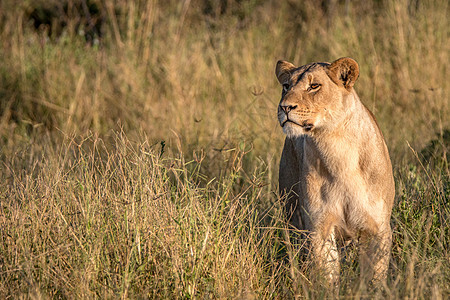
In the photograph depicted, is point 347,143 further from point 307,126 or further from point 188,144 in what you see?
point 188,144

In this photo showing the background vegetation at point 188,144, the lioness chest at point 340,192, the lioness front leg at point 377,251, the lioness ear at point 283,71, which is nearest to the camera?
the background vegetation at point 188,144

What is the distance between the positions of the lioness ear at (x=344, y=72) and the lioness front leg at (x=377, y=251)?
2.62 feet

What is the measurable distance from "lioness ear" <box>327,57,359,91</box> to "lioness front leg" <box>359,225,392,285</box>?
0.80 metres

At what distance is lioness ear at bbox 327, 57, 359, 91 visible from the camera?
142 inches

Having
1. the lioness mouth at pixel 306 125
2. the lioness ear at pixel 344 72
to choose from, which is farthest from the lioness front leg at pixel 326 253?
the lioness ear at pixel 344 72

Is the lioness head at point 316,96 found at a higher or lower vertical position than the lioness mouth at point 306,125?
higher

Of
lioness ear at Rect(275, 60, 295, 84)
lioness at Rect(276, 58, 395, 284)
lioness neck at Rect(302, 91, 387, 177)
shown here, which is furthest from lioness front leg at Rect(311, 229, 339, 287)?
lioness ear at Rect(275, 60, 295, 84)

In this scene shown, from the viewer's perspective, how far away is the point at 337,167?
3600 millimetres

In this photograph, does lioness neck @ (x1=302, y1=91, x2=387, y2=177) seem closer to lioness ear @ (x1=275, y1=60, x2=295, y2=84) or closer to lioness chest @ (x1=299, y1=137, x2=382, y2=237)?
lioness chest @ (x1=299, y1=137, x2=382, y2=237)

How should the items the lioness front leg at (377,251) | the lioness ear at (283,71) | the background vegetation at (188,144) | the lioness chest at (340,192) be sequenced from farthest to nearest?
the lioness ear at (283,71), the lioness chest at (340,192), the lioness front leg at (377,251), the background vegetation at (188,144)

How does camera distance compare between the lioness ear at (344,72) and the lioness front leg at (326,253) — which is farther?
the lioness ear at (344,72)

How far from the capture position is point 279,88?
724cm

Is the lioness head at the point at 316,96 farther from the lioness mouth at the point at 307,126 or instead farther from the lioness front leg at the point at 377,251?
the lioness front leg at the point at 377,251

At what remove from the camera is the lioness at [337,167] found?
352 cm
